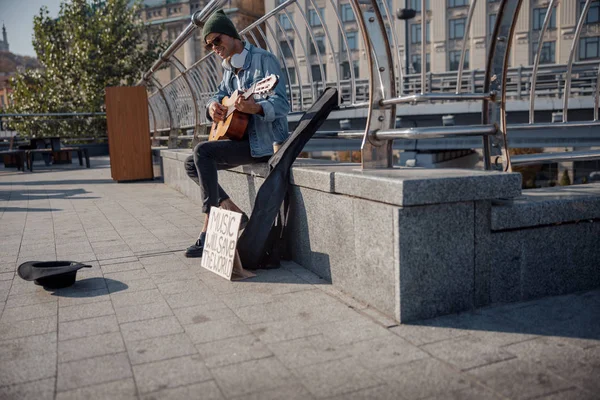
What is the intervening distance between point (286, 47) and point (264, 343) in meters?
3.70

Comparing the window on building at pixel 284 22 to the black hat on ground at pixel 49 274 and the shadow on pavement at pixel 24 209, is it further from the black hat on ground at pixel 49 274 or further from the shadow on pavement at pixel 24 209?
the shadow on pavement at pixel 24 209

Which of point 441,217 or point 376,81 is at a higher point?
point 376,81

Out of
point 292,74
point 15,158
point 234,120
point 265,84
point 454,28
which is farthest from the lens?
point 454,28

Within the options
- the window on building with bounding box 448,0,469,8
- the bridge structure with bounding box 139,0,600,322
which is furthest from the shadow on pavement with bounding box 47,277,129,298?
the window on building with bounding box 448,0,469,8

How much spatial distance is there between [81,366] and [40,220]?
532 centimetres

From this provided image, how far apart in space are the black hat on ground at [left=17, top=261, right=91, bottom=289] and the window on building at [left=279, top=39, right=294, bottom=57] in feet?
9.12

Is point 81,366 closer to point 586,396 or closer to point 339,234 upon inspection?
point 339,234

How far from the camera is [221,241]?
445 cm

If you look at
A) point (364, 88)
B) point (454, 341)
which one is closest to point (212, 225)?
point (454, 341)

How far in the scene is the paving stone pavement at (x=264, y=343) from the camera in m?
2.48

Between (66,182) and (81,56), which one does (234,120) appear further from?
(81,56)

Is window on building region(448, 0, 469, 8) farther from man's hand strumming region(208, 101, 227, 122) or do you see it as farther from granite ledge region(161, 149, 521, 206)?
granite ledge region(161, 149, 521, 206)

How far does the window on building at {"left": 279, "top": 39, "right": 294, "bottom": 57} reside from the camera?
5.74m

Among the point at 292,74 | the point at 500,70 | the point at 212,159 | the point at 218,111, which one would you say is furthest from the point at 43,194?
the point at 500,70
